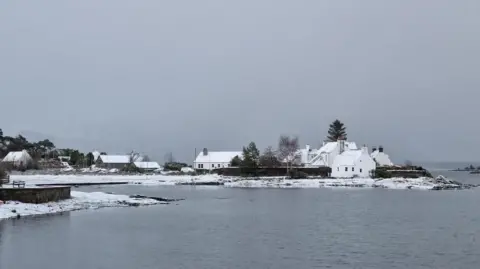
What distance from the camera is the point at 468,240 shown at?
28.3 m

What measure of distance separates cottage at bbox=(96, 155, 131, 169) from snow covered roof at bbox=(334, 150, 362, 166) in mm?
68030

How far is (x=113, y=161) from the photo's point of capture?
495ft

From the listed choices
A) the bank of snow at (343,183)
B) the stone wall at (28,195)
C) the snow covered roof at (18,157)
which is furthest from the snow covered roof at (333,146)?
the stone wall at (28,195)

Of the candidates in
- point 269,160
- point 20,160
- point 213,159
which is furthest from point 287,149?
point 20,160

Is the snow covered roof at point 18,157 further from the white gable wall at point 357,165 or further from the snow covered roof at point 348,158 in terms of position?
the white gable wall at point 357,165

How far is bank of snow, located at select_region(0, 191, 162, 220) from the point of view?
37.2m

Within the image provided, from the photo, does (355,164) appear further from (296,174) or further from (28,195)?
(28,195)

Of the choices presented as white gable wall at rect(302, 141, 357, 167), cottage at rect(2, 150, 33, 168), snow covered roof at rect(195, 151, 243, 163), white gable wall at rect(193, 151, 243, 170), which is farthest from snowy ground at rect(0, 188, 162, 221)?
snow covered roof at rect(195, 151, 243, 163)

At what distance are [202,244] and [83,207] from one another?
→ 769 inches

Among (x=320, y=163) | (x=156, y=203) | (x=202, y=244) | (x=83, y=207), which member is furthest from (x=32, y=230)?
(x=320, y=163)

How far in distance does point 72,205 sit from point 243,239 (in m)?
19.5

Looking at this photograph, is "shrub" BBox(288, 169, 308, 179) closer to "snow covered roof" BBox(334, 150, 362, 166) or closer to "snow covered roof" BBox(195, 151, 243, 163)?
"snow covered roof" BBox(334, 150, 362, 166)

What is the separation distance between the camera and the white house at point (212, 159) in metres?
133

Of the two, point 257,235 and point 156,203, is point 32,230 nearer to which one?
point 257,235
